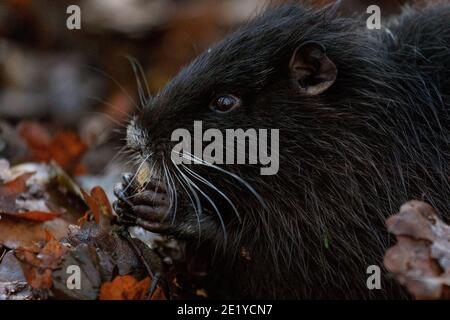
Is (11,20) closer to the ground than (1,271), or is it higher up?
higher up

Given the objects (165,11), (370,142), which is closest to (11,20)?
(165,11)

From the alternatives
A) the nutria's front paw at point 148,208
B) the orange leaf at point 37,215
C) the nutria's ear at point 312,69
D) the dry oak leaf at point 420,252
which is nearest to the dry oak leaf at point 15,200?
the orange leaf at point 37,215

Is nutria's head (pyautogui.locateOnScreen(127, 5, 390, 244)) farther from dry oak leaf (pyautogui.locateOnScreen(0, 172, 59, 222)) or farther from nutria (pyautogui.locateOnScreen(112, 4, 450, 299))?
dry oak leaf (pyautogui.locateOnScreen(0, 172, 59, 222))

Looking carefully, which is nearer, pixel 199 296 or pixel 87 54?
pixel 199 296

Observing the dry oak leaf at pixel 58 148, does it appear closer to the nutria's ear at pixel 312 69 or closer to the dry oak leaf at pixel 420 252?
the nutria's ear at pixel 312 69

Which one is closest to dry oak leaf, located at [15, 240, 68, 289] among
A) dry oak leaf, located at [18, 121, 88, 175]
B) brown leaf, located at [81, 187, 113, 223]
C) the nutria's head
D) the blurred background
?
brown leaf, located at [81, 187, 113, 223]

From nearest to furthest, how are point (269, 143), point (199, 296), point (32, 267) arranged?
point (32, 267)
point (269, 143)
point (199, 296)
